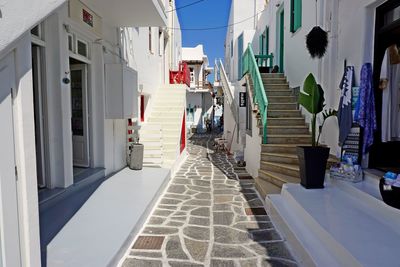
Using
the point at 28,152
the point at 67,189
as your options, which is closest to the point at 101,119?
the point at 67,189

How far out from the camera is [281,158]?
6559 mm

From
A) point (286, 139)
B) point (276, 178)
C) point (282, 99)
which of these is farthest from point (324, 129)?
point (282, 99)

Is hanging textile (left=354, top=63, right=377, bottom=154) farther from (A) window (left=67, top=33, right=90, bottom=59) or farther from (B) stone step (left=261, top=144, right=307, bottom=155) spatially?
(A) window (left=67, top=33, right=90, bottom=59)

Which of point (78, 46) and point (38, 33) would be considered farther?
point (78, 46)

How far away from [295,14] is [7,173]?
28.7 feet

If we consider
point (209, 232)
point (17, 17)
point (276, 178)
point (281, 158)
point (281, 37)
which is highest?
point (281, 37)

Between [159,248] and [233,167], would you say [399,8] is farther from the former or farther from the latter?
[233,167]

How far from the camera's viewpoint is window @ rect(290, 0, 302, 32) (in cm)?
823

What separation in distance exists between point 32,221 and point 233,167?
309 inches

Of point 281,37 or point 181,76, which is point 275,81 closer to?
point 281,37

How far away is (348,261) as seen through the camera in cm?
267

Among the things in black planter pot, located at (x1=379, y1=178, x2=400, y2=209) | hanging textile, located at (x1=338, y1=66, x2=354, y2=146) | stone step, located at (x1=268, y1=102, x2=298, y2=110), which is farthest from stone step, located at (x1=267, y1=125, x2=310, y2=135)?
black planter pot, located at (x1=379, y1=178, x2=400, y2=209)

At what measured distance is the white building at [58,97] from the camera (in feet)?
6.40

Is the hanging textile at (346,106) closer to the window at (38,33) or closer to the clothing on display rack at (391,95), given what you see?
the clothing on display rack at (391,95)
